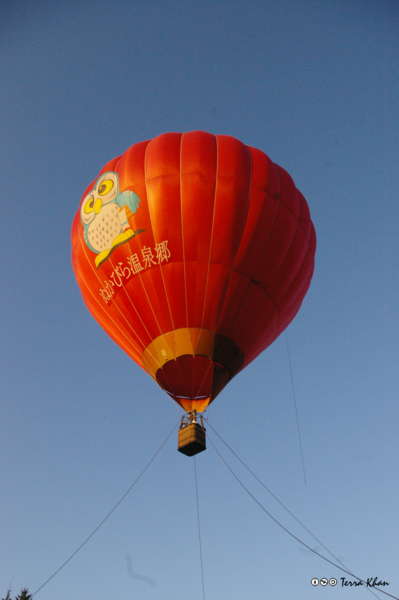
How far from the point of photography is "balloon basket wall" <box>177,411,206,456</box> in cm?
1064

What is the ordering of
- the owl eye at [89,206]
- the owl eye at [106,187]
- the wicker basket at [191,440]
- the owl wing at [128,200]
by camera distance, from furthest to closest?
1. the owl eye at [89,206]
2. the owl eye at [106,187]
3. the owl wing at [128,200]
4. the wicker basket at [191,440]

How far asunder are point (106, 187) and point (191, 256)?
8.42ft

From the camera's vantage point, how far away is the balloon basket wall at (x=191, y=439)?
10642mm

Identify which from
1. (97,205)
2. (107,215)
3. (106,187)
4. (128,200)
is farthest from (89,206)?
(128,200)

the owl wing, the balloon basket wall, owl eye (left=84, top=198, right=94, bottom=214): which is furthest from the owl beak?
A: the balloon basket wall

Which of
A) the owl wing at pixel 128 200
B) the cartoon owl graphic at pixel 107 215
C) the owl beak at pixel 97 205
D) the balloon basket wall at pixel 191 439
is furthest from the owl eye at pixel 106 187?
the balloon basket wall at pixel 191 439

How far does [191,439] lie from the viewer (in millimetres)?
10633

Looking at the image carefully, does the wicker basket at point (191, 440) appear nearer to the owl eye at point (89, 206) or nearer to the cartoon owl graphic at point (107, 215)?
the cartoon owl graphic at point (107, 215)

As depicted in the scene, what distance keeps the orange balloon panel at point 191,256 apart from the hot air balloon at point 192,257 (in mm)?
22

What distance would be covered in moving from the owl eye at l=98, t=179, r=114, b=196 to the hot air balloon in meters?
0.03

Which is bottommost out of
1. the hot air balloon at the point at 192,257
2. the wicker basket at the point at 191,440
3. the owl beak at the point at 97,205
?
the wicker basket at the point at 191,440

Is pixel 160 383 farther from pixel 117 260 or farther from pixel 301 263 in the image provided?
pixel 301 263

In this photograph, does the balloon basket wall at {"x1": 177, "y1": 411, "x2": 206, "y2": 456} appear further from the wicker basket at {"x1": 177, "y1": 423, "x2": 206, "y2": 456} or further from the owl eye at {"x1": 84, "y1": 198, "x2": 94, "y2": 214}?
the owl eye at {"x1": 84, "y1": 198, "x2": 94, "y2": 214}

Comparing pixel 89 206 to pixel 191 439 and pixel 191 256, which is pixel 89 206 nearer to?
pixel 191 256
